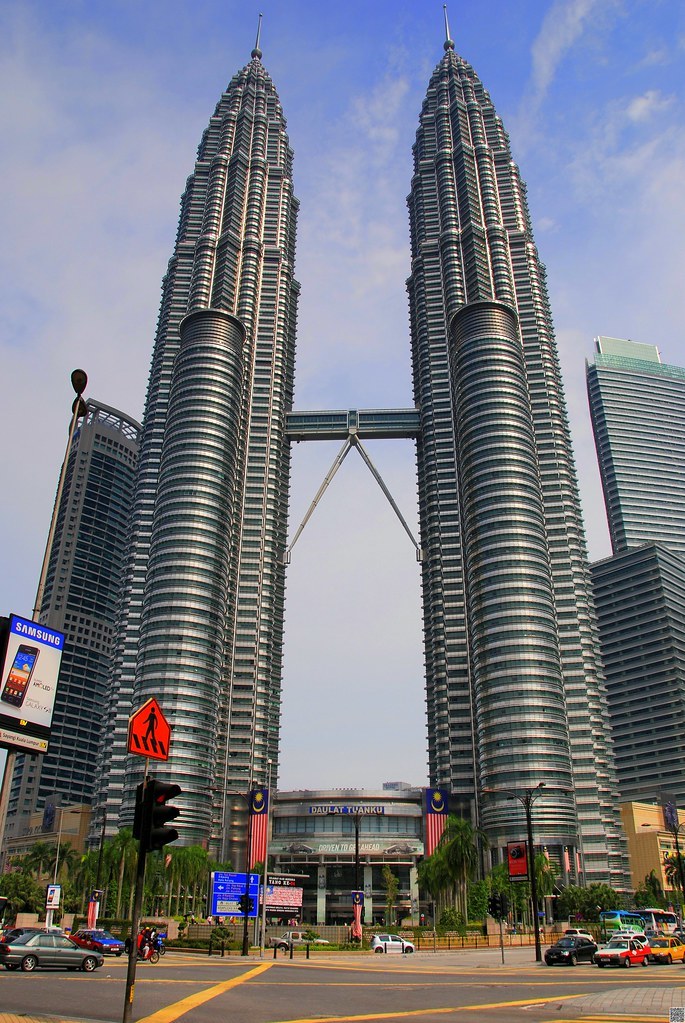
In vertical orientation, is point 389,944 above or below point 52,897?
below

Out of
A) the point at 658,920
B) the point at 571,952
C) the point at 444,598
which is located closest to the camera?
the point at 571,952

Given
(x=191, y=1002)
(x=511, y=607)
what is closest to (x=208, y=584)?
(x=511, y=607)

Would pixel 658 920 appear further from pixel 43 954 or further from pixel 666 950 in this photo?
pixel 43 954

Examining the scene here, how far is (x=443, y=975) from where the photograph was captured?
37562 mm

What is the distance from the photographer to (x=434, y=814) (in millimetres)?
142375

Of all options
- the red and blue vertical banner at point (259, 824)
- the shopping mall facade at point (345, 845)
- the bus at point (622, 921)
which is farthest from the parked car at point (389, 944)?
the shopping mall facade at point (345, 845)

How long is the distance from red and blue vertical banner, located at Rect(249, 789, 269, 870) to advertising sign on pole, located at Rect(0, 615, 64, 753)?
125061 millimetres

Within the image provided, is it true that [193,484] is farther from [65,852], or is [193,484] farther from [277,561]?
[65,852]

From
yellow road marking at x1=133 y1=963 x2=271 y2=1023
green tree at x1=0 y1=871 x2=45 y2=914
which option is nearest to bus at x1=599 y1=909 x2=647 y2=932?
yellow road marking at x1=133 y1=963 x2=271 y2=1023

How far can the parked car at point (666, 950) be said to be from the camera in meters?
45.2

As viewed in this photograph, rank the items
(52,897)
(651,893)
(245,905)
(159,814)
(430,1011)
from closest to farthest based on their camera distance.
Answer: (159,814) → (430,1011) → (245,905) → (52,897) → (651,893)

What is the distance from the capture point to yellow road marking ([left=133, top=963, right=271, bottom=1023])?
65.9 ft

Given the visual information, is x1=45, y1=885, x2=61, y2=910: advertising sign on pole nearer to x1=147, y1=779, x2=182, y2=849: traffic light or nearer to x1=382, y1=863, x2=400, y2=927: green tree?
x1=382, y1=863, x2=400, y2=927: green tree

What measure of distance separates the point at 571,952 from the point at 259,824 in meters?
106
